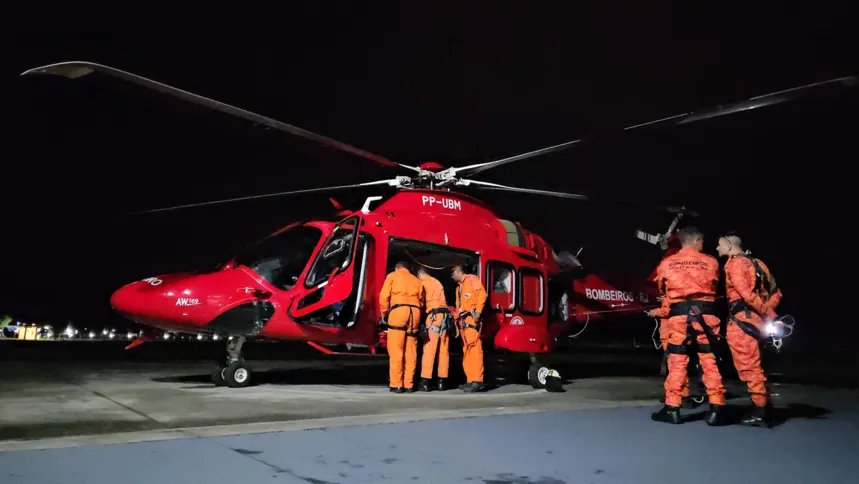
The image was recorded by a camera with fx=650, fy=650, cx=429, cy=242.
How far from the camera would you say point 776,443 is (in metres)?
5.20

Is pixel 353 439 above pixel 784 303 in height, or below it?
Result: below

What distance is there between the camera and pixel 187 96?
23.4 feet

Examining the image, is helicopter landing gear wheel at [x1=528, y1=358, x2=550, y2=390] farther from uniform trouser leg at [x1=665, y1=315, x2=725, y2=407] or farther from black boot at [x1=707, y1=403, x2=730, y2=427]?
black boot at [x1=707, y1=403, x2=730, y2=427]

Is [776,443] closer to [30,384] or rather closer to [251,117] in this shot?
[251,117]

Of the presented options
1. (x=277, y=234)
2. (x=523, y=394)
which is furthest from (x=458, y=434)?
(x=277, y=234)

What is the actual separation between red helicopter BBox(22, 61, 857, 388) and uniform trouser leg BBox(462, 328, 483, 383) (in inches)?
31.5

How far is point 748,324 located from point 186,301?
6.56m

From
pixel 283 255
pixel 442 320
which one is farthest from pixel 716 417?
pixel 283 255

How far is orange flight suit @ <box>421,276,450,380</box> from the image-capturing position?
9195 millimetres

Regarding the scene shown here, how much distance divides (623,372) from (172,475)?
39.0 feet

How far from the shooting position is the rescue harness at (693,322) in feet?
19.6

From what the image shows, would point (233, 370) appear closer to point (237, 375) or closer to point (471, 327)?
point (237, 375)

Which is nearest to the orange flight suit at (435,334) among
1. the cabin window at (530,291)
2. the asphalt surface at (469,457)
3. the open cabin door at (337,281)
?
the open cabin door at (337,281)

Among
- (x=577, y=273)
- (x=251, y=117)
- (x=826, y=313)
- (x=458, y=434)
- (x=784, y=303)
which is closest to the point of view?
(x=458, y=434)
